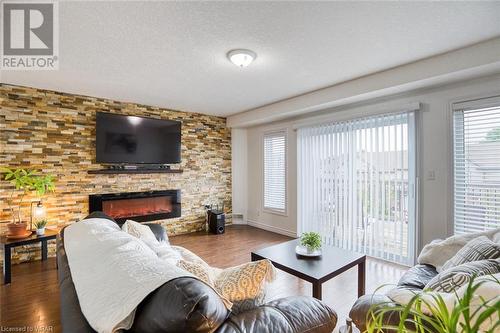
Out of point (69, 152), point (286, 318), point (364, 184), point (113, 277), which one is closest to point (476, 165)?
point (364, 184)

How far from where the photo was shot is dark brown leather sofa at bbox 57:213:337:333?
812 mm

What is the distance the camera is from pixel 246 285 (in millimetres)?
1182

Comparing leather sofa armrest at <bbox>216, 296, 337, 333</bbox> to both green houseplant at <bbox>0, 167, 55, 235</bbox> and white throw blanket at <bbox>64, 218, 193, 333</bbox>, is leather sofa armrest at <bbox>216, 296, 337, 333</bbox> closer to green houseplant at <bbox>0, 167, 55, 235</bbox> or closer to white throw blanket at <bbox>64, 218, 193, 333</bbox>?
white throw blanket at <bbox>64, 218, 193, 333</bbox>

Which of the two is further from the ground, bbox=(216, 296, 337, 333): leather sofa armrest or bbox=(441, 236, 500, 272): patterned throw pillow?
bbox=(441, 236, 500, 272): patterned throw pillow

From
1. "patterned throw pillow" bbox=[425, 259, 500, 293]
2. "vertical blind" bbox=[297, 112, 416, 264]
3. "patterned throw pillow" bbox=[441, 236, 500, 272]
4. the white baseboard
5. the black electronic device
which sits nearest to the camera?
"patterned throw pillow" bbox=[425, 259, 500, 293]

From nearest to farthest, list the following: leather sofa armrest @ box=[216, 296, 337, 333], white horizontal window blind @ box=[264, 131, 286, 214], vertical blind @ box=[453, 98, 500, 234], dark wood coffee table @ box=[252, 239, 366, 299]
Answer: leather sofa armrest @ box=[216, 296, 337, 333] → dark wood coffee table @ box=[252, 239, 366, 299] → vertical blind @ box=[453, 98, 500, 234] → white horizontal window blind @ box=[264, 131, 286, 214]

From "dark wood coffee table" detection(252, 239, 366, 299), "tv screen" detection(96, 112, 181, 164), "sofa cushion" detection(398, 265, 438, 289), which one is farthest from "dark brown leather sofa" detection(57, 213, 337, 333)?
"tv screen" detection(96, 112, 181, 164)

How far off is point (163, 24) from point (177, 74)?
107 cm

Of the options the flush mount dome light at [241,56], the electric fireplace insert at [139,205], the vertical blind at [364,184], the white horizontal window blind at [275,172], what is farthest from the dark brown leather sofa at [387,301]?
the electric fireplace insert at [139,205]

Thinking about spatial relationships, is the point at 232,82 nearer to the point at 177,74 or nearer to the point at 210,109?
the point at 177,74

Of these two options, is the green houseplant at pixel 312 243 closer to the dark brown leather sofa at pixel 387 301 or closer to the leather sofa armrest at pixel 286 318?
the dark brown leather sofa at pixel 387 301

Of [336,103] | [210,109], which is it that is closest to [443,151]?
[336,103]

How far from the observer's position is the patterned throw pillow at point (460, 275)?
1.33m

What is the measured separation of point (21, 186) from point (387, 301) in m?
4.03
